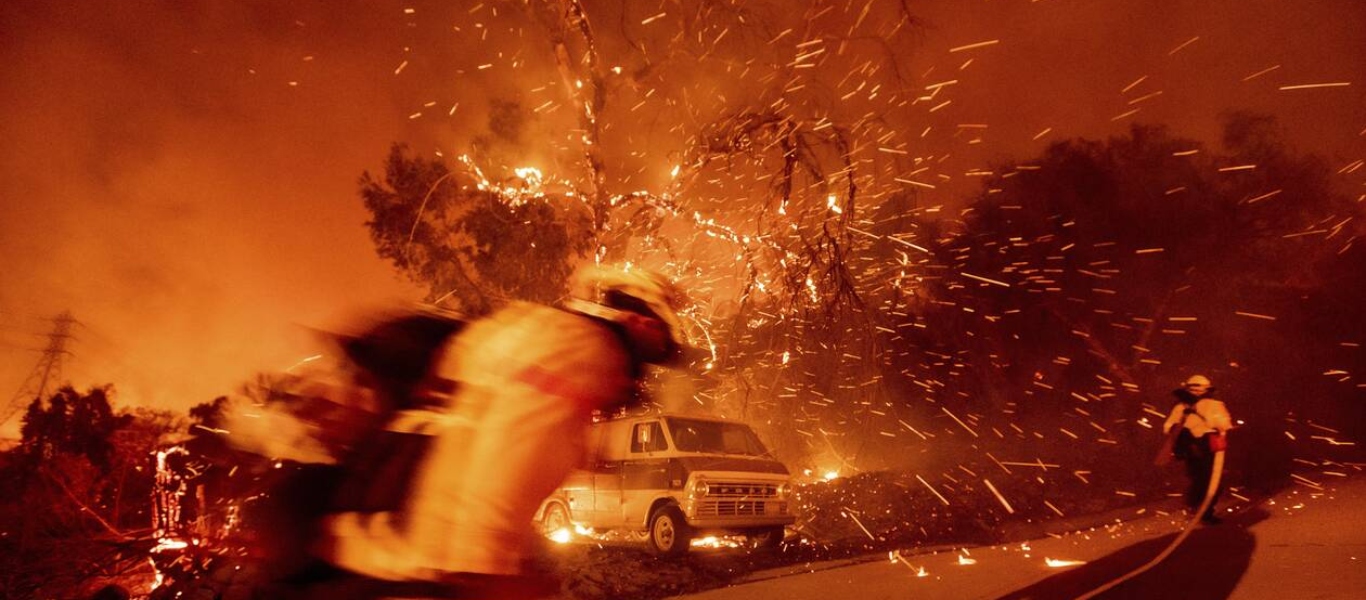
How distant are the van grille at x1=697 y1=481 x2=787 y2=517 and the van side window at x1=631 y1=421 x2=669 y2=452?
107 cm

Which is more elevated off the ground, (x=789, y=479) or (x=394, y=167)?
(x=394, y=167)

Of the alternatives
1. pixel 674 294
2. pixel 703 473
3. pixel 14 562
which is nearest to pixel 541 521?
pixel 703 473

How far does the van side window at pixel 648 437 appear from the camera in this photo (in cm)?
1159

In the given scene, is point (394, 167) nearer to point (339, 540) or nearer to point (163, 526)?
point (163, 526)

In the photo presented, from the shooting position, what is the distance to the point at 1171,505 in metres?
11.8

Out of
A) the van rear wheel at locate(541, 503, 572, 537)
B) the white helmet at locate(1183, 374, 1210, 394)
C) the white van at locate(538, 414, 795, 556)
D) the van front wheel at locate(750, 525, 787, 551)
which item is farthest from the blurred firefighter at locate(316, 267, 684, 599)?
the van rear wheel at locate(541, 503, 572, 537)

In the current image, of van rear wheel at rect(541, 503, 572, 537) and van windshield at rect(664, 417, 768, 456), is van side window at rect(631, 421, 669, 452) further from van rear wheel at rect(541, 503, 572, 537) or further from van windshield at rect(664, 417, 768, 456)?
van rear wheel at rect(541, 503, 572, 537)

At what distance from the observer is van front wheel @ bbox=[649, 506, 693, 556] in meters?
10.6

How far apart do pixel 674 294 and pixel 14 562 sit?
16.1 ft

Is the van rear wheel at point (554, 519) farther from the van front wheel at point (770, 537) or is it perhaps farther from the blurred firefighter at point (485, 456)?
the blurred firefighter at point (485, 456)

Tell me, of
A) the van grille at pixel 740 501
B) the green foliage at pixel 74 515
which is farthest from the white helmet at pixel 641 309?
the van grille at pixel 740 501

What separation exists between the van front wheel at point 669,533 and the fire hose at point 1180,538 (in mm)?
5296

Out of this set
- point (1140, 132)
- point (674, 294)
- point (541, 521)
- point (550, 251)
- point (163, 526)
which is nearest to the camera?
point (674, 294)

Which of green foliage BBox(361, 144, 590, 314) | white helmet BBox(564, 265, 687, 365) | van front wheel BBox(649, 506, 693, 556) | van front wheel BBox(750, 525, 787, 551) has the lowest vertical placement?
van front wheel BBox(750, 525, 787, 551)
